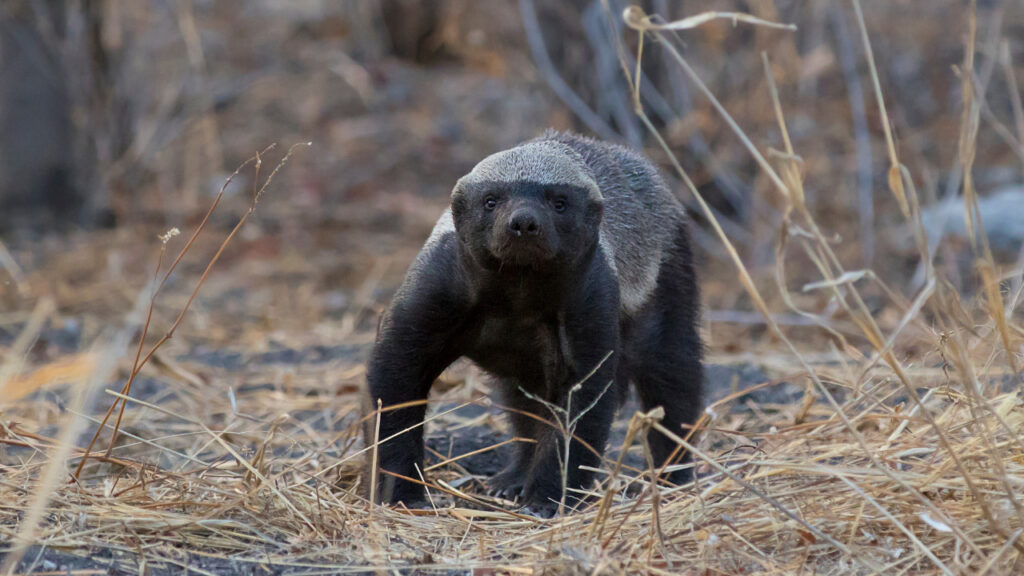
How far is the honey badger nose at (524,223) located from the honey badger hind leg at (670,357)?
1.39 meters

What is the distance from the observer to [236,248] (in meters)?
9.37

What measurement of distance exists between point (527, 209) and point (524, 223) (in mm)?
66

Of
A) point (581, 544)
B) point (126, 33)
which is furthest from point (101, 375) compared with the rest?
point (126, 33)

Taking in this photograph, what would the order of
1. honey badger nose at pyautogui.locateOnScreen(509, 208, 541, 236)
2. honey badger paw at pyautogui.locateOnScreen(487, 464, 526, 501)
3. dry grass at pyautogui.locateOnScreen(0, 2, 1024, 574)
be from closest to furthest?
1. dry grass at pyautogui.locateOnScreen(0, 2, 1024, 574)
2. honey badger nose at pyautogui.locateOnScreen(509, 208, 541, 236)
3. honey badger paw at pyautogui.locateOnScreen(487, 464, 526, 501)

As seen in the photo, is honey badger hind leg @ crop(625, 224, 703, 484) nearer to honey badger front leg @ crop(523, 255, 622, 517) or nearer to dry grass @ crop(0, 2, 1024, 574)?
honey badger front leg @ crop(523, 255, 622, 517)

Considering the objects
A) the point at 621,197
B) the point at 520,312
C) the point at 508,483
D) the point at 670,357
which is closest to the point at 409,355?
the point at 520,312

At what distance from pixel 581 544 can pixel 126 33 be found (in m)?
8.30

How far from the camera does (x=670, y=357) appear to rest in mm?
4730

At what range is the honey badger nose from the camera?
335 cm

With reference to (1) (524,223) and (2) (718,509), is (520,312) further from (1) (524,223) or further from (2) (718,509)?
(2) (718,509)

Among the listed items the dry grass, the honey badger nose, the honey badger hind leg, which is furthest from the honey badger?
the honey badger hind leg

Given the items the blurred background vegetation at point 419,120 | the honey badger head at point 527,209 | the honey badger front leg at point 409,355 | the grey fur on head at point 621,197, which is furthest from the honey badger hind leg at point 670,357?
the blurred background vegetation at point 419,120

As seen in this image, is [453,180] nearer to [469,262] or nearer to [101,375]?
[469,262]

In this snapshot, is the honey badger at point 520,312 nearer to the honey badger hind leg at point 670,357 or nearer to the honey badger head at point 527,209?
the honey badger head at point 527,209
